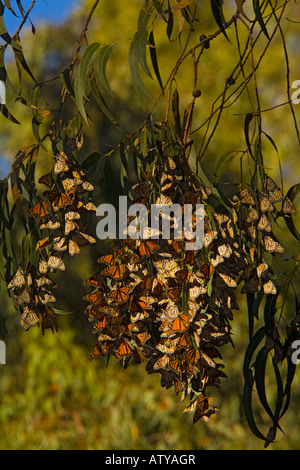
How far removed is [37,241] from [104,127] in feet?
8.40

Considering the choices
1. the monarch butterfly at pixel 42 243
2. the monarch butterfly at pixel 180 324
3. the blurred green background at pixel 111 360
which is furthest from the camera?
the blurred green background at pixel 111 360

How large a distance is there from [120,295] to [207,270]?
0.35ft

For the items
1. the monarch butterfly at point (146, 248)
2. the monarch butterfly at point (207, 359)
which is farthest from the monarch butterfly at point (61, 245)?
the monarch butterfly at point (207, 359)

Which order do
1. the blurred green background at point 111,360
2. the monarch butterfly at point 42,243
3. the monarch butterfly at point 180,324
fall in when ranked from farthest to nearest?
1. the blurred green background at point 111,360
2. the monarch butterfly at point 42,243
3. the monarch butterfly at point 180,324

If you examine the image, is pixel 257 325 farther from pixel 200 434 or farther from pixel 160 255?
pixel 160 255

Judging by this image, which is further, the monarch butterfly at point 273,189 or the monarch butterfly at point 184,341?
the monarch butterfly at point 273,189

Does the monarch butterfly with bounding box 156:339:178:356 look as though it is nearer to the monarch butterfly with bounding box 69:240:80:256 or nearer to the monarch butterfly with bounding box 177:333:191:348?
the monarch butterfly with bounding box 177:333:191:348

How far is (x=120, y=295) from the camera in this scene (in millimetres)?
821

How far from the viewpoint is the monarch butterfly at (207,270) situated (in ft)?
2.63

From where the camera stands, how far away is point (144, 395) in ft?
9.86

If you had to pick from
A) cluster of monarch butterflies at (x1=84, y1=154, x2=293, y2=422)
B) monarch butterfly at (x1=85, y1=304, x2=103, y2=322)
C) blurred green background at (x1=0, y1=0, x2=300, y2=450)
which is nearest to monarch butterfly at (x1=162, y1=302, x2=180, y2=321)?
cluster of monarch butterflies at (x1=84, y1=154, x2=293, y2=422)

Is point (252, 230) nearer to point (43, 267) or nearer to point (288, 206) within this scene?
point (288, 206)

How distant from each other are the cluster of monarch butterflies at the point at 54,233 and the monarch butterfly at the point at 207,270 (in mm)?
149

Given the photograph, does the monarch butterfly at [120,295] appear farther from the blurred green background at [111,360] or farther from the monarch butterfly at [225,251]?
the blurred green background at [111,360]
